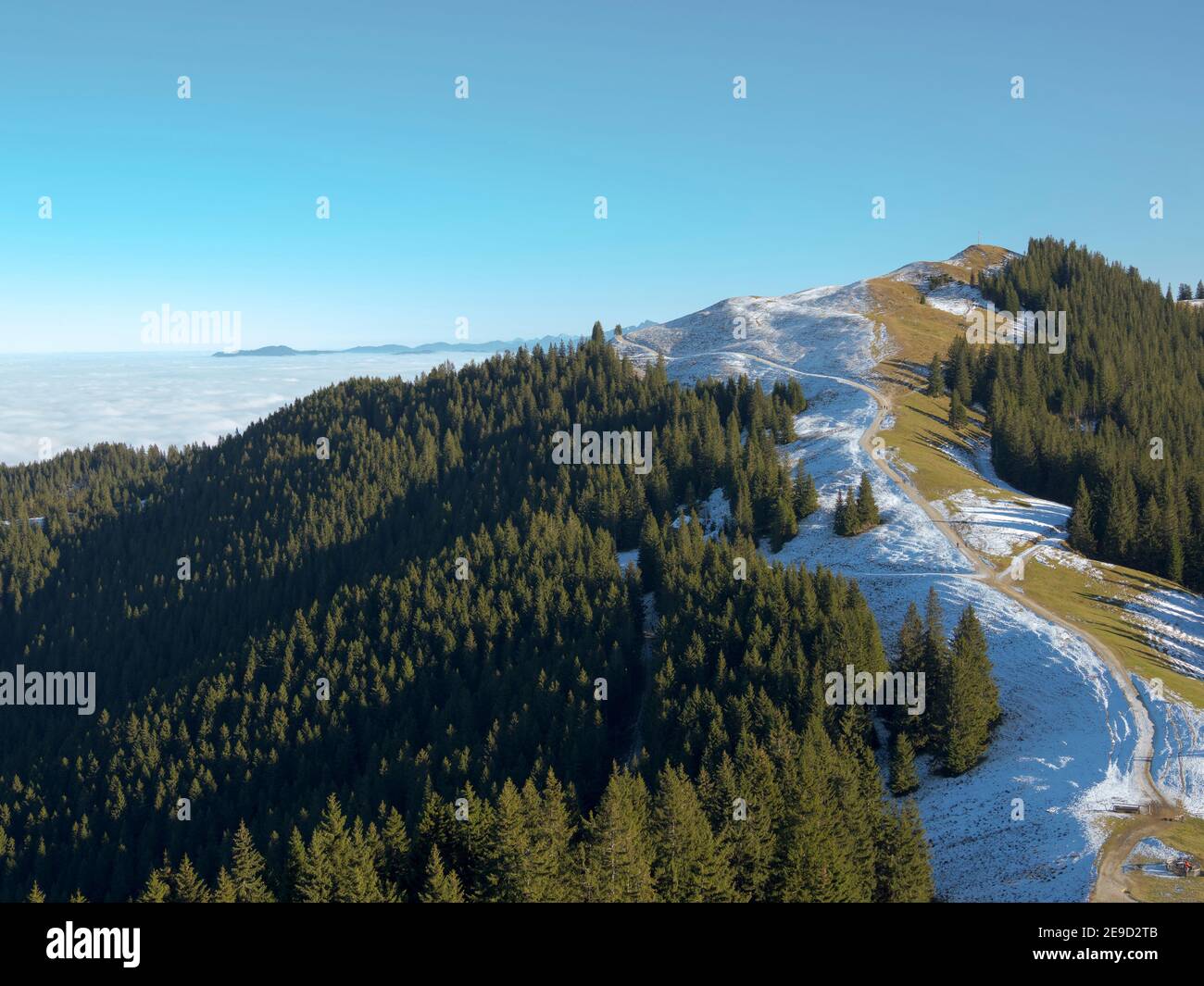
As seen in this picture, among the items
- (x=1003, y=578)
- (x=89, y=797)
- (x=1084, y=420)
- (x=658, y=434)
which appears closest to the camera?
(x=1003, y=578)

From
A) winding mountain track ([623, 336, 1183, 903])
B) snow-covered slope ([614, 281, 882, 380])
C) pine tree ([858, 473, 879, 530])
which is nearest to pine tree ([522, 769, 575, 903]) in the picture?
winding mountain track ([623, 336, 1183, 903])

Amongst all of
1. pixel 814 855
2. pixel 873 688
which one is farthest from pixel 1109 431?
pixel 814 855

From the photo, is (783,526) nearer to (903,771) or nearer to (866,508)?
(866,508)

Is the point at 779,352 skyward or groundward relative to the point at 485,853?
skyward

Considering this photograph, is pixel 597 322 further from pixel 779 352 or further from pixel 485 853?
pixel 485 853

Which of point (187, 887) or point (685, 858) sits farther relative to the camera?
point (187, 887)

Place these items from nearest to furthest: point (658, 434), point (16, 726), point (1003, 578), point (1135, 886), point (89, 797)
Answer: point (1135, 886) < point (1003, 578) < point (89, 797) < point (16, 726) < point (658, 434)

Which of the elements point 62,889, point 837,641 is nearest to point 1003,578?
point 837,641

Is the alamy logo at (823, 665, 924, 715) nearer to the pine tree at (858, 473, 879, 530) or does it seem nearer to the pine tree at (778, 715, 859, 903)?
the pine tree at (778, 715, 859, 903)
